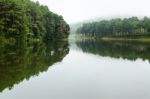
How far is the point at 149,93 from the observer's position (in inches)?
838

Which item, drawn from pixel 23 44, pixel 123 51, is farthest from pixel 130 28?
pixel 23 44

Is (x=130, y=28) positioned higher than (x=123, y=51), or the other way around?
(x=130, y=28)

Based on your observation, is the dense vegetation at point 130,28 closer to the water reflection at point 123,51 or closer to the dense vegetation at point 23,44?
the dense vegetation at point 23,44

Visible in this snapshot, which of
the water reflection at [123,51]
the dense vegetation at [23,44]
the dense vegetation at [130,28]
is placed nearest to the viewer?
the dense vegetation at [23,44]

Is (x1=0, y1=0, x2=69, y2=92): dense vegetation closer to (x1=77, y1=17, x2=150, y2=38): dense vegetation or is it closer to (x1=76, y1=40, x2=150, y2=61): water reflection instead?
(x1=76, y1=40, x2=150, y2=61): water reflection

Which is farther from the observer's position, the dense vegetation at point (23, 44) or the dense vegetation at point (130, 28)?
the dense vegetation at point (130, 28)

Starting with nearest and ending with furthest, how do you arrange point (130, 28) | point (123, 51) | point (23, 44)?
1. point (123, 51)
2. point (23, 44)
3. point (130, 28)

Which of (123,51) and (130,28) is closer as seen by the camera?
(123,51)

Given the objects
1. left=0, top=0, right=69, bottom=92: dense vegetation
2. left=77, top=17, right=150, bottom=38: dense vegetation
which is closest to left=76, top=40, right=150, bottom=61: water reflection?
left=0, top=0, right=69, bottom=92: dense vegetation

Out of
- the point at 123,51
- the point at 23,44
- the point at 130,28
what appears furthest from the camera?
the point at 130,28

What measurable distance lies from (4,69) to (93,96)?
13406mm

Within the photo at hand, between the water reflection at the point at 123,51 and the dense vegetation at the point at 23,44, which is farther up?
the dense vegetation at the point at 23,44

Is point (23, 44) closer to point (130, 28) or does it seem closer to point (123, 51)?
point (123, 51)

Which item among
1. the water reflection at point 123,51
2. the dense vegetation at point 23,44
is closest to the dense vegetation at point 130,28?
the dense vegetation at point 23,44
